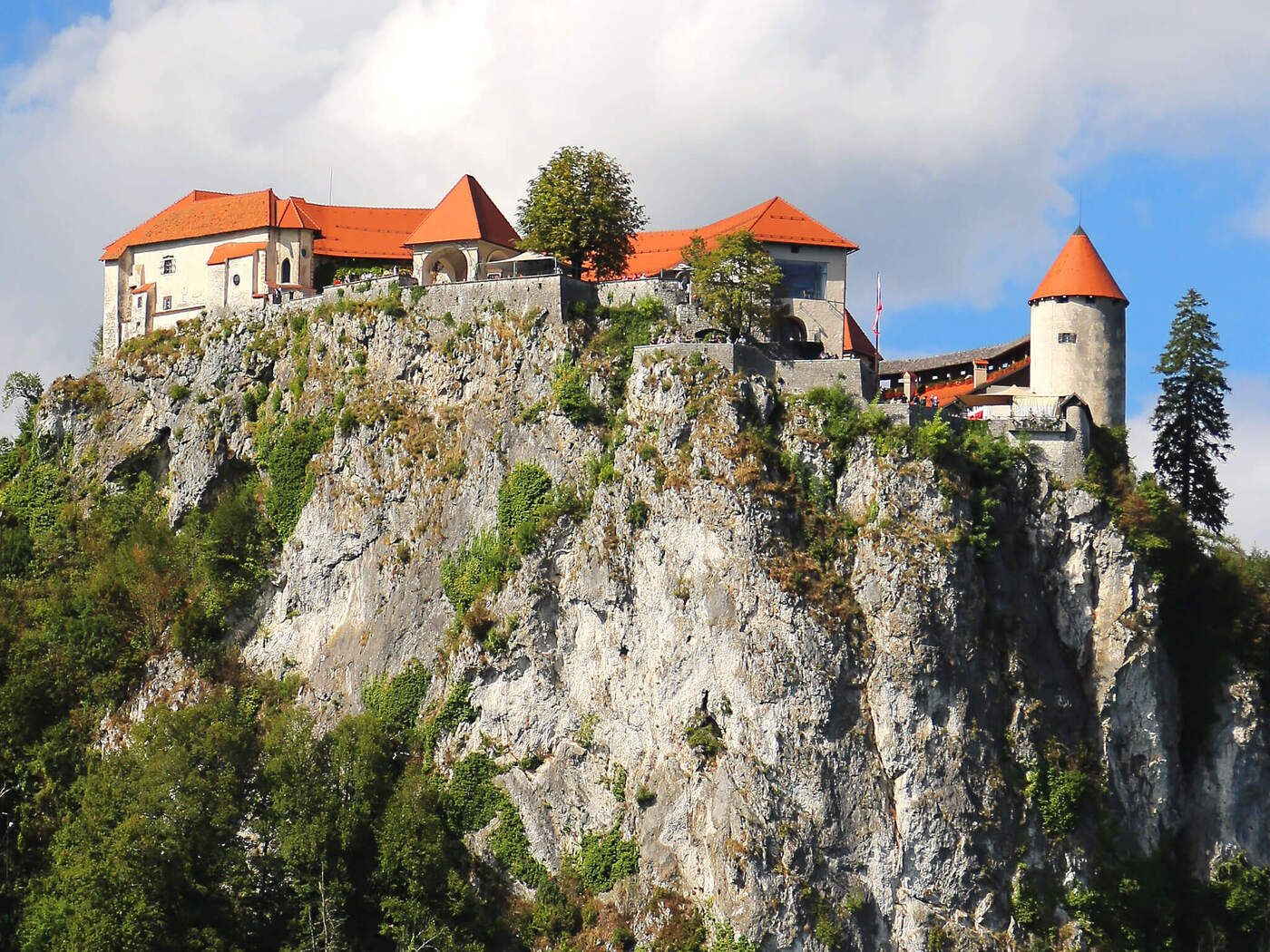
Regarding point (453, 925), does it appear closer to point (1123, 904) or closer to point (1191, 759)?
point (1123, 904)

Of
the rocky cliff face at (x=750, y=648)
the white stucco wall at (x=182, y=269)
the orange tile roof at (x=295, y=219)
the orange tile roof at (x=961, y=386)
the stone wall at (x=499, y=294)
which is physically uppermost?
the orange tile roof at (x=295, y=219)

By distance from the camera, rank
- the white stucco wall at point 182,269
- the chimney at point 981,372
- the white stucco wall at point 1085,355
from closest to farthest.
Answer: the white stucco wall at point 1085,355, the chimney at point 981,372, the white stucco wall at point 182,269

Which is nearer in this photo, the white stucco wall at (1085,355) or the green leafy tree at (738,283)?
the green leafy tree at (738,283)

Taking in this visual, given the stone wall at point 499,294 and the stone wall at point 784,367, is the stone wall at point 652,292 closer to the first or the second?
the stone wall at point 499,294

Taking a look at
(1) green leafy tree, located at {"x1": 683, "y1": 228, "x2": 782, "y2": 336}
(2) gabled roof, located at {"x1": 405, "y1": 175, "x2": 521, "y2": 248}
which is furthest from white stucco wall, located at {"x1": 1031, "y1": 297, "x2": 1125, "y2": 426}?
(2) gabled roof, located at {"x1": 405, "y1": 175, "x2": 521, "y2": 248}

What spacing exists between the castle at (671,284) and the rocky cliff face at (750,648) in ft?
11.2

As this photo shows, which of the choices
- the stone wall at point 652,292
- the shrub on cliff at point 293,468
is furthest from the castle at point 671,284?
the shrub on cliff at point 293,468

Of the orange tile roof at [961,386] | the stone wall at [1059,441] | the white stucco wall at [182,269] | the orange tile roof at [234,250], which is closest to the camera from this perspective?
the stone wall at [1059,441]

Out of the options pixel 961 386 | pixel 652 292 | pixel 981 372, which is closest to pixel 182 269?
pixel 652 292

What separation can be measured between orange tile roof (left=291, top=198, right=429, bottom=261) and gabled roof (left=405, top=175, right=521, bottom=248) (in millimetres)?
2968

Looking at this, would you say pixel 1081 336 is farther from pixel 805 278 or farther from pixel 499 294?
pixel 499 294

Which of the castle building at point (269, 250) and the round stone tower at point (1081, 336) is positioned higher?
the castle building at point (269, 250)

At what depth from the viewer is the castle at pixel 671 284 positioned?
237 feet

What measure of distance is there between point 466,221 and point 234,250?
11544mm
